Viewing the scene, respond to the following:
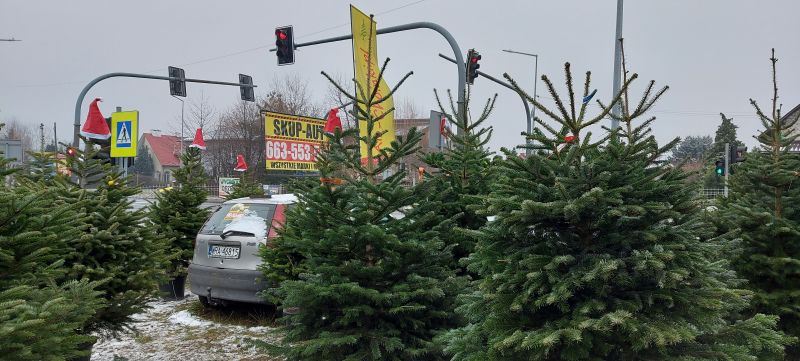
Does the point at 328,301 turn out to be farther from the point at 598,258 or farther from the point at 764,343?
the point at 764,343

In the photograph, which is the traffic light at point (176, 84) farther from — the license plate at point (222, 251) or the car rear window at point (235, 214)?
the license plate at point (222, 251)

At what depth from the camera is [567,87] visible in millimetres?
3191

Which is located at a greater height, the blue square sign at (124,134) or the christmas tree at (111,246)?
the blue square sign at (124,134)

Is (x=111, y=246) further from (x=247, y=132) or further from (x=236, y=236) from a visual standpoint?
(x=247, y=132)

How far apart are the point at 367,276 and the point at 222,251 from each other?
3813mm

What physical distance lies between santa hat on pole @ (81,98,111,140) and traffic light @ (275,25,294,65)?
7.13 m

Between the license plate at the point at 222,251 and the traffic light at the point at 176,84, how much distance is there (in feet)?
45.4

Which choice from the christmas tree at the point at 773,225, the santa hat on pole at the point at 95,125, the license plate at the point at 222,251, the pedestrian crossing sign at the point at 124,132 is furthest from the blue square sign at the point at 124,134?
the christmas tree at the point at 773,225

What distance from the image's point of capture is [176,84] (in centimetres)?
2012

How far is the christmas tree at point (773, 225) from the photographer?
5.12 m

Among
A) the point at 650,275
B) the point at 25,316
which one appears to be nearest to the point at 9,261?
the point at 25,316

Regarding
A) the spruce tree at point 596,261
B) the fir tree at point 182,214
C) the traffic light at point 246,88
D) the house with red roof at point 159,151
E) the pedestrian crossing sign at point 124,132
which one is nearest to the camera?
the spruce tree at point 596,261

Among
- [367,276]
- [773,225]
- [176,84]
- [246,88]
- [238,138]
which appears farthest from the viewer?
[238,138]

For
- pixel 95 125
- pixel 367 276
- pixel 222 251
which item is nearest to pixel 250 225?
pixel 222 251
